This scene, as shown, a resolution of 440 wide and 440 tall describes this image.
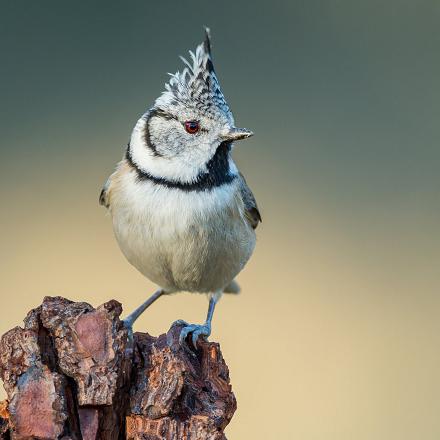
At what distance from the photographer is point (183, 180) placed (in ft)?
10.4

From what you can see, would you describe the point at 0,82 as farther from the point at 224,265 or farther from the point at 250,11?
the point at 224,265

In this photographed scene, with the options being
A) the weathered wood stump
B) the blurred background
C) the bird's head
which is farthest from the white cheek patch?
the blurred background

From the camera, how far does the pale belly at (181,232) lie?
3152mm

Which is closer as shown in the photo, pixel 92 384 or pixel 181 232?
pixel 92 384

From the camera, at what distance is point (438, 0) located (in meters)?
5.70

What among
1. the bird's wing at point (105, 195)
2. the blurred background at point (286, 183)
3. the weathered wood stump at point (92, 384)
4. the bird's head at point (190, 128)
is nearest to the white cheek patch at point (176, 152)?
the bird's head at point (190, 128)

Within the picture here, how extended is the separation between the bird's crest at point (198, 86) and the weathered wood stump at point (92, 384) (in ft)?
3.78

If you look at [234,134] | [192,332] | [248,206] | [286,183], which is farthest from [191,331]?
[286,183]

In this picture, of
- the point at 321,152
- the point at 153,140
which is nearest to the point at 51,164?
the point at 321,152

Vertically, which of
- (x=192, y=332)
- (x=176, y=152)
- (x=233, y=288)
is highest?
(x=176, y=152)

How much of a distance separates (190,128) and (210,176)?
183 mm

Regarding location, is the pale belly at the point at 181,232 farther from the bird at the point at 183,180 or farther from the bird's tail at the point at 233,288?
the bird's tail at the point at 233,288

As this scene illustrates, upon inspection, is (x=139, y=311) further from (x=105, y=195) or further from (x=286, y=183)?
(x=286, y=183)

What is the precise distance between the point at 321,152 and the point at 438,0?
132 centimetres
